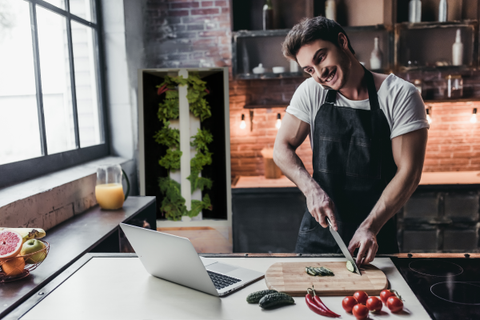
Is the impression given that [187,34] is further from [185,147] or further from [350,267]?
[350,267]

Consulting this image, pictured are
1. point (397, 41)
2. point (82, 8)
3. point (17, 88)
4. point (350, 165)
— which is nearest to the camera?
point (350, 165)

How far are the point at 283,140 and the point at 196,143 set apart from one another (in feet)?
4.98

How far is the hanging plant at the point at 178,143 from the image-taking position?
11.2 ft

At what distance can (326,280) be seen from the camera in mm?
1226

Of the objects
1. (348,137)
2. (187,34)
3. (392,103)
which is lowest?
(348,137)

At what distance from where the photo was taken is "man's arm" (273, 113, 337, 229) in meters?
1.64

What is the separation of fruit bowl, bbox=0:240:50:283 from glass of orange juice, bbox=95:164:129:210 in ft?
3.17

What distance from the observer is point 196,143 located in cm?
346

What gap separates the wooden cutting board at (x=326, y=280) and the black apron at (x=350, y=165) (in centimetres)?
Result: 59

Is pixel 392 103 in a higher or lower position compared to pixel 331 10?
lower

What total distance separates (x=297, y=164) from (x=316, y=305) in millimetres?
949

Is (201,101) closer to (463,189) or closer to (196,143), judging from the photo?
(196,143)

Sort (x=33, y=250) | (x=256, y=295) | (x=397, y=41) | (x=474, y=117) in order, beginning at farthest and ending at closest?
(x=474, y=117) → (x=397, y=41) → (x=33, y=250) → (x=256, y=295)

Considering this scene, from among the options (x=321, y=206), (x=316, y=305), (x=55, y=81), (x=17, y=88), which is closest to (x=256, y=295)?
(x=316, y=305)
